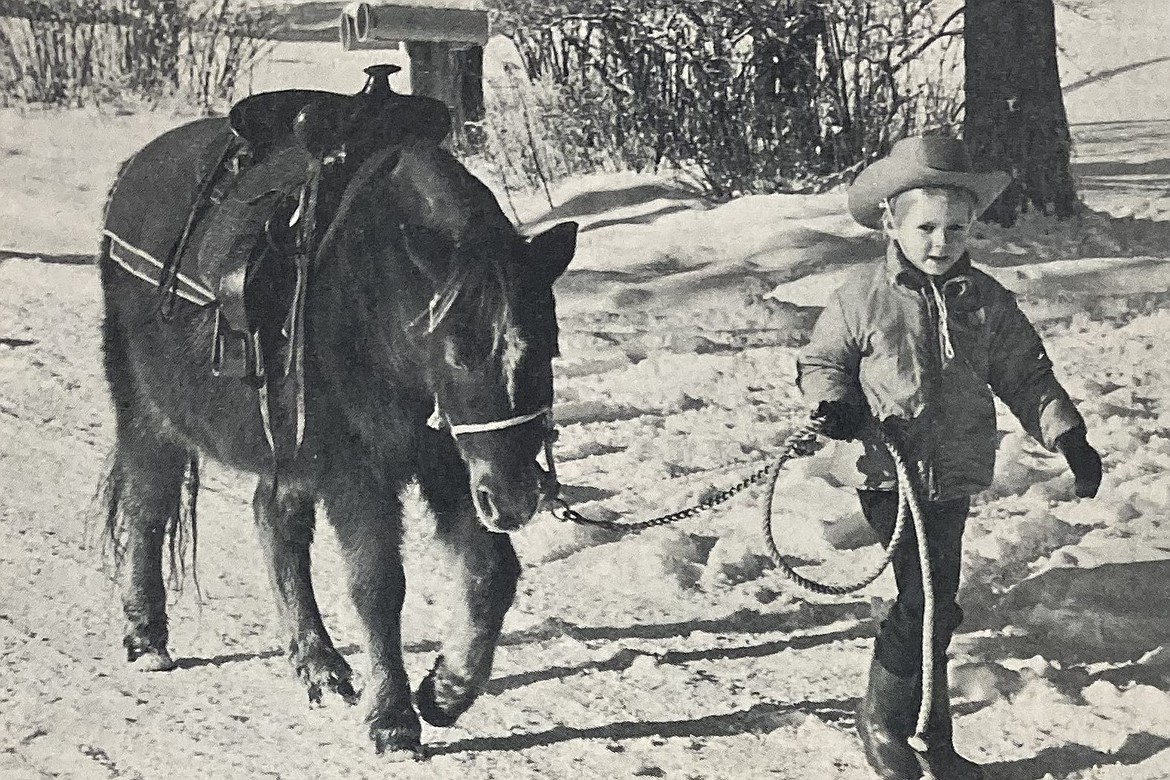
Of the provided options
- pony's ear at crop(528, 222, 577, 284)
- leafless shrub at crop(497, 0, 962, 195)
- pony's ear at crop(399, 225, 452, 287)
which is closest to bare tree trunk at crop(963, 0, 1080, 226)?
leafless shrub at crop(497, 0, 962, 195)

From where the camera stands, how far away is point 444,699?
8.13ft

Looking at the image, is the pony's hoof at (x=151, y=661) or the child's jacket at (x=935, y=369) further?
the pony's hoof at (x=151, y=661)

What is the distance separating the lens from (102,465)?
2.59 metres

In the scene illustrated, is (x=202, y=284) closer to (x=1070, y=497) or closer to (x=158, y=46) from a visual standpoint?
(x=158, y=46)

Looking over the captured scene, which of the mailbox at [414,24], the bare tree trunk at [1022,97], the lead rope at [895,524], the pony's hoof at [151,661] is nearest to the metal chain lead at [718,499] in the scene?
the lead rope at [895,524]

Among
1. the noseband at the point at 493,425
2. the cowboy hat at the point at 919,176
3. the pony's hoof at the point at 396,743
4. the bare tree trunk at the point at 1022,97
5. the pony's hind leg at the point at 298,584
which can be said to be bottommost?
the pony's hoof at the point at 396,743

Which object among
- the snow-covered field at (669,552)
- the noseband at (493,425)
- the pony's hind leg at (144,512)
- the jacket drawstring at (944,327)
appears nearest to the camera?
the noseband at (493,425)

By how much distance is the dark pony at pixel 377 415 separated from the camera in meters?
2.28

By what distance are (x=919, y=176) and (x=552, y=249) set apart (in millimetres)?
658

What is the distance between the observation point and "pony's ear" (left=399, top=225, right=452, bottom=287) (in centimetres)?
229

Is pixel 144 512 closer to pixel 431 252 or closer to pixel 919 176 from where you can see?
pixel 431 252

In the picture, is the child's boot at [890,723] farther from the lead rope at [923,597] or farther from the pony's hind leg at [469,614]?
the pony's hind leg at [469,614]

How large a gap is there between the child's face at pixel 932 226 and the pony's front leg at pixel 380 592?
1.00 meters

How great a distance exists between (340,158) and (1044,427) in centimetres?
130
